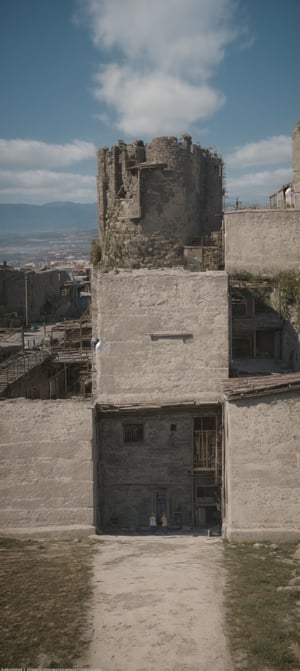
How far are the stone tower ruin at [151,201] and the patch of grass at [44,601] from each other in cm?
1681

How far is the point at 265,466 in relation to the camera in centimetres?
1881

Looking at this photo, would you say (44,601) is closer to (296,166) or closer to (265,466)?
(265,466)

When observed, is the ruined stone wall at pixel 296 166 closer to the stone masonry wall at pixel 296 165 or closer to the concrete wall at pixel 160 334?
the stone masonry wall at pixel 296 165

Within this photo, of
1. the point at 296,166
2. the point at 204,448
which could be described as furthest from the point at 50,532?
the point at 296,166

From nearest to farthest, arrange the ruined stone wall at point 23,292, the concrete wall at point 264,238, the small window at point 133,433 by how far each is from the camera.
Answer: the small window at point 133,433 → the concrete wall at point 264,238 → the ruined stone wall at point 23,292

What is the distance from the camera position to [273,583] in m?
15.3

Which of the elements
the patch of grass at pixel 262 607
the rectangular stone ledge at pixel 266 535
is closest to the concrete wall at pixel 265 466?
the rectangular stone ledge at pixel 266 535

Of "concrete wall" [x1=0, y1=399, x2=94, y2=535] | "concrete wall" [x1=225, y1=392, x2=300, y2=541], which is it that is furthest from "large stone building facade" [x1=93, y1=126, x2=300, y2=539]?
"concrete wall" [x1=0, y1=399, x2=94, y2=535]

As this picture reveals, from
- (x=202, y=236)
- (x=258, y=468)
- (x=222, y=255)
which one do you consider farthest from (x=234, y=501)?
(x=202, y=236)

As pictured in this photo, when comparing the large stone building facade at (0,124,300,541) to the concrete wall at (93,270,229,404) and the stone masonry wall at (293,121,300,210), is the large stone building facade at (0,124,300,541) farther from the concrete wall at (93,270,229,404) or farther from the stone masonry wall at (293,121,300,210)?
the stone masonry wall at (293,121,300,210)

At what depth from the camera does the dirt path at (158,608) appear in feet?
40.1

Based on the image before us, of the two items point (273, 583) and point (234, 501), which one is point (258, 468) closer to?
point (234, 501)

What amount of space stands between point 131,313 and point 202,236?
13560 millimetres

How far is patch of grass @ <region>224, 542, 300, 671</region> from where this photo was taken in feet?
39.7
